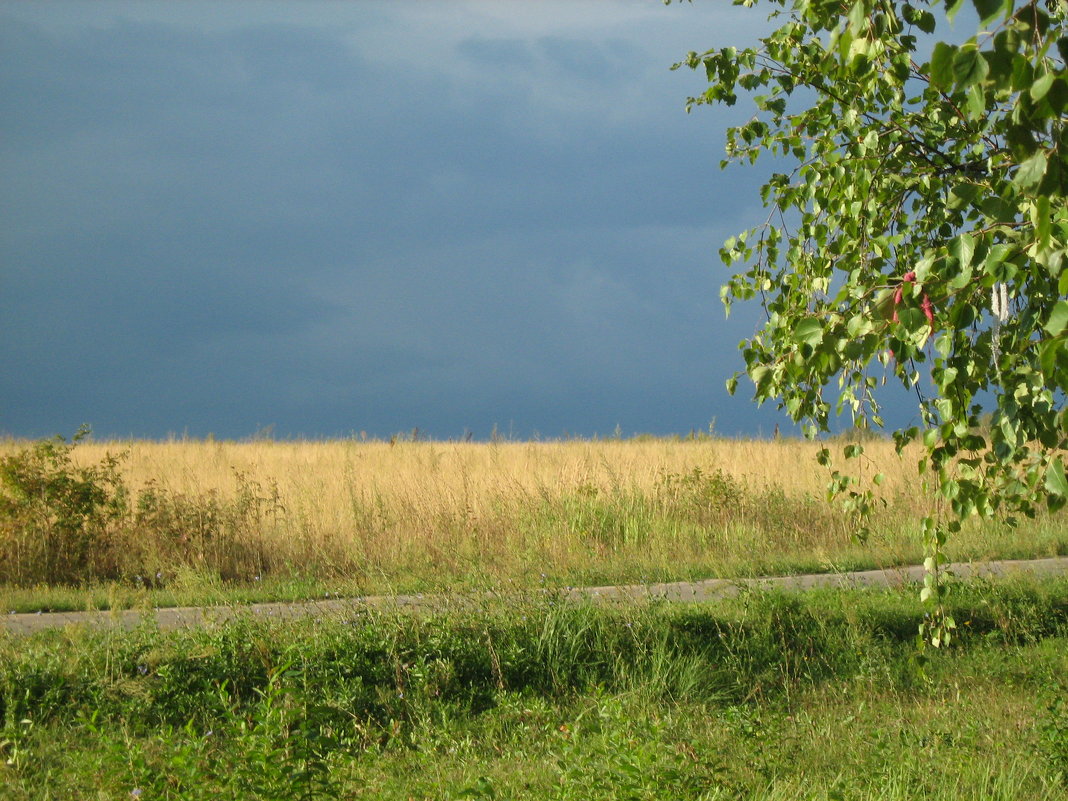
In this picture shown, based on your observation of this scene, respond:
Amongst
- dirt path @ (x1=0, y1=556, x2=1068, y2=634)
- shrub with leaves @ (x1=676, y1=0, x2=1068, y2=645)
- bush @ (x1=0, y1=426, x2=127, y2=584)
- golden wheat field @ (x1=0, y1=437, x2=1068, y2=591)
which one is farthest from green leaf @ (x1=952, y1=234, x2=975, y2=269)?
bush @ (x1=0, y1=426, x2=127, y2=584)

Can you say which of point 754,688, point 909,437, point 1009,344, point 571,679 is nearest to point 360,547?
point 571,679

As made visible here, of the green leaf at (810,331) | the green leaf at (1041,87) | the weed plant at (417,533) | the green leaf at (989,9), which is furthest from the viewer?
the weed plant at (417,533)

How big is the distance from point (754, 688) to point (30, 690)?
4.64 meters

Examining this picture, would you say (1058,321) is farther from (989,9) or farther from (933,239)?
(933,239)

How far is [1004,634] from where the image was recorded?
7.75 meters

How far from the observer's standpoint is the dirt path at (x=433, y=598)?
7.22 m

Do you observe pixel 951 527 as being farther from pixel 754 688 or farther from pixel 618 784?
pixel 754 688

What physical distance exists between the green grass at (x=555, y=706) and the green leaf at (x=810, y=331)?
67.7 inches

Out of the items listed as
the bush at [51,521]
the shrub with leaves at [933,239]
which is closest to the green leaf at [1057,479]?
the shrub with leaves at [933,239]

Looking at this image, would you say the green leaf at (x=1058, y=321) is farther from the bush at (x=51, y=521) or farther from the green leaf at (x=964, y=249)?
the bush at (x=51, y=521)

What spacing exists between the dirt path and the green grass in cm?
37

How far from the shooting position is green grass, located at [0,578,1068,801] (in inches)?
164

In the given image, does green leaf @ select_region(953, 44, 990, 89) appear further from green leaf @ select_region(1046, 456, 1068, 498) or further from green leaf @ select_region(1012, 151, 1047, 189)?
green leaf @ select_region(1046, 456, 1068, 498)

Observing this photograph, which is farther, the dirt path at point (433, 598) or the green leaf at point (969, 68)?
the dirt path at point (433, 598)
